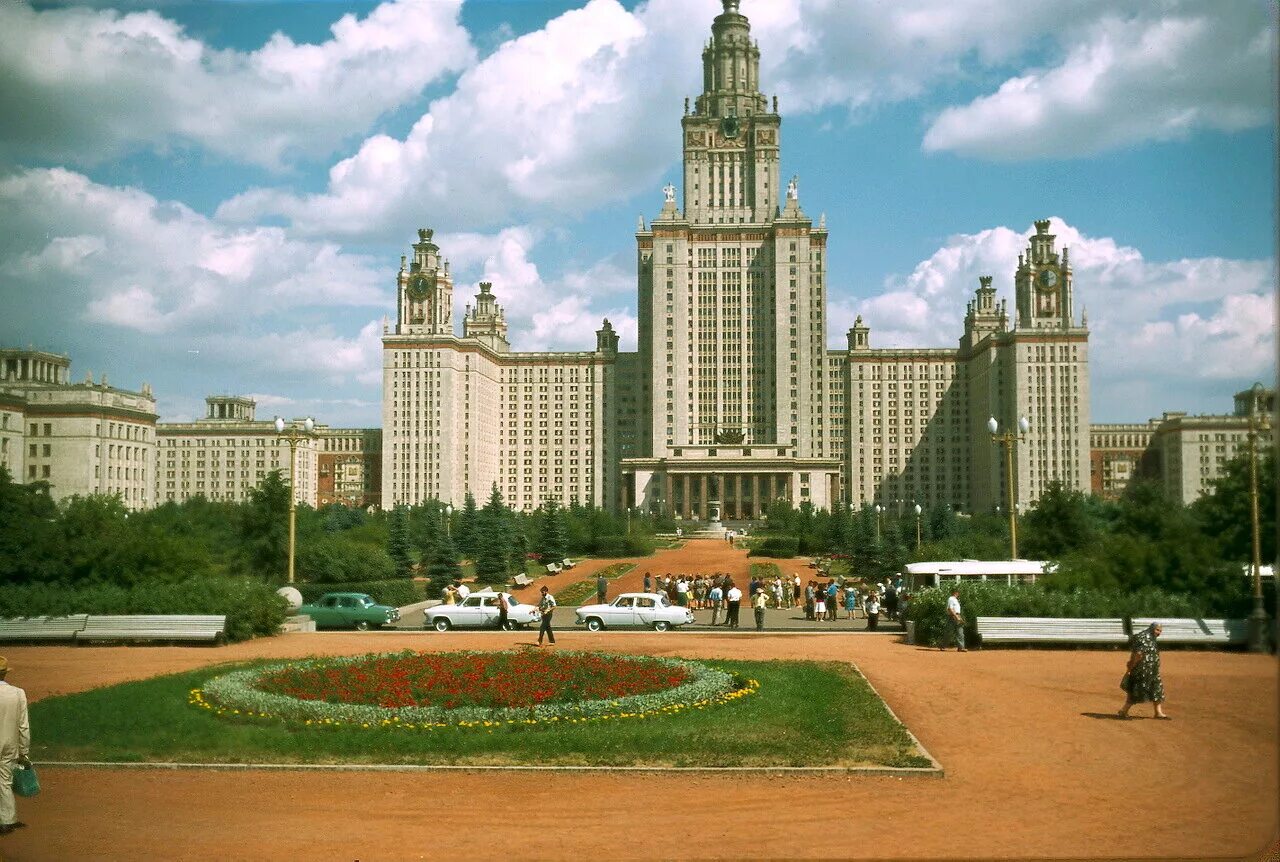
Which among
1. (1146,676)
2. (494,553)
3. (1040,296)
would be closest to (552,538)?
(494,553)

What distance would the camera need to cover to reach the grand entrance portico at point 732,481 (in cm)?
10869

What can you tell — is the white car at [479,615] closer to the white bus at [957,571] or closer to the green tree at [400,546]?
the white bus at [957,571]

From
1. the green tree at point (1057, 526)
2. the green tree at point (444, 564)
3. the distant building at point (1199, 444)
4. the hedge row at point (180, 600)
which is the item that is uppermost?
the distant building at point (1199, 444)

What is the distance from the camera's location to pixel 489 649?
22.3 metres

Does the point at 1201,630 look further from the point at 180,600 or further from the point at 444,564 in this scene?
the point at 444,564

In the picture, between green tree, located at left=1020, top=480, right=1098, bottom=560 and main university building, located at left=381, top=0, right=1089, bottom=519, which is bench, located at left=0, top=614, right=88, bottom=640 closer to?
green tree, located at left=1020, top=480, right=1098, bottom=560

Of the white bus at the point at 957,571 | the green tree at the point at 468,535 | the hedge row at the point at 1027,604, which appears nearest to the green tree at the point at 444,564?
the green tree at the point at 468,535

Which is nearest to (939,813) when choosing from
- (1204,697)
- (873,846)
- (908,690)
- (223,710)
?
(873,846)

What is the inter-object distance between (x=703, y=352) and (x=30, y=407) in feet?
336

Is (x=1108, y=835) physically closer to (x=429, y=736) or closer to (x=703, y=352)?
(x=429, y=736)

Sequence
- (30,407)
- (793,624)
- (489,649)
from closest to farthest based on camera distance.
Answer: (30,407) → (489,649) → (793,624)

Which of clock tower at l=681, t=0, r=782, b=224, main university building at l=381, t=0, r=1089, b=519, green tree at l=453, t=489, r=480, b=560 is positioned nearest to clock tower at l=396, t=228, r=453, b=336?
main university building at l=381, t=0, r=1089, b=519

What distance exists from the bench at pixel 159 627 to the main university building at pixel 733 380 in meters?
86.3

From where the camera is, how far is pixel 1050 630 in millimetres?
21812
